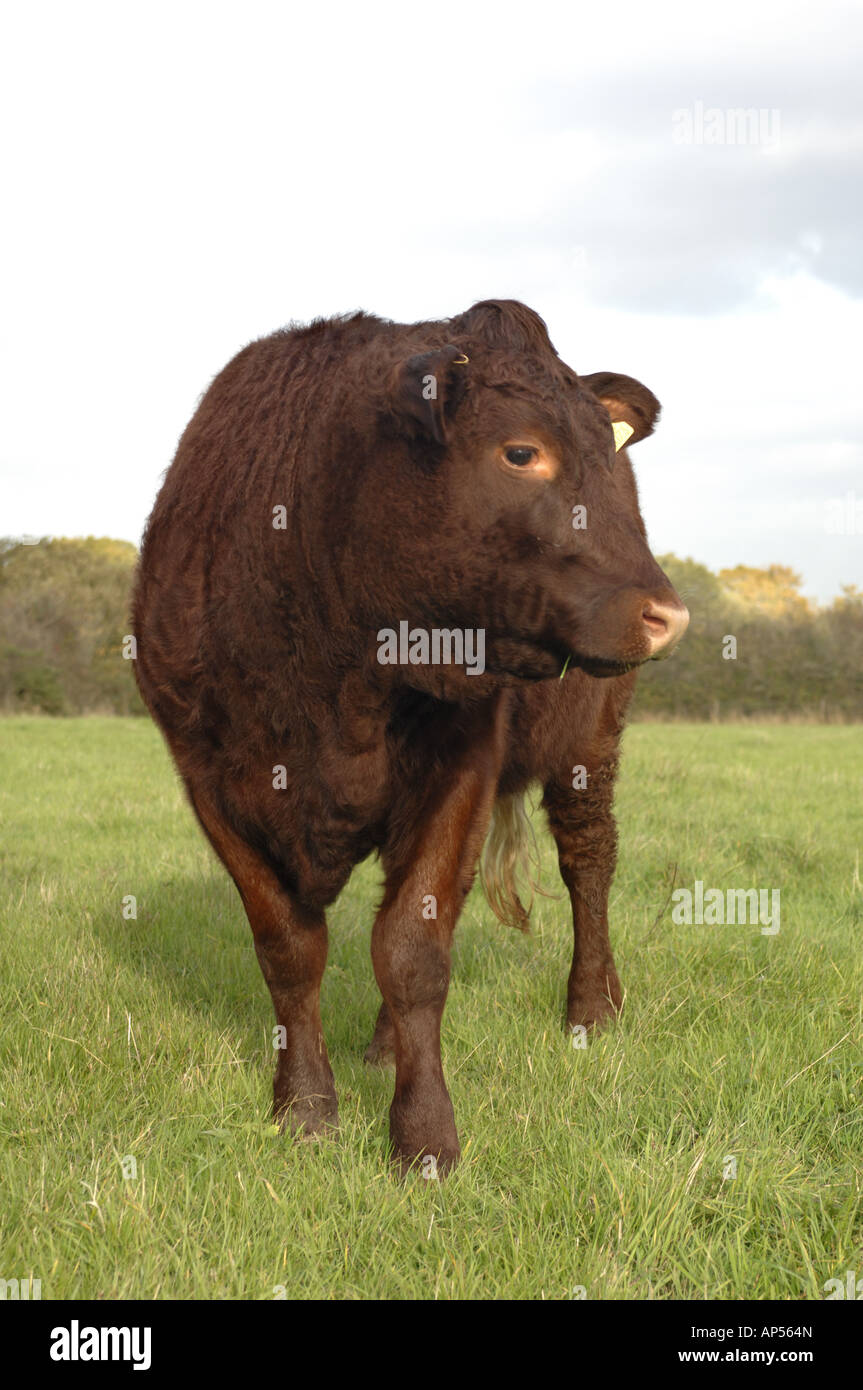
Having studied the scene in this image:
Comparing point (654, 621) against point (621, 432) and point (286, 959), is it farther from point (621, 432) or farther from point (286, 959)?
point (286, 959)

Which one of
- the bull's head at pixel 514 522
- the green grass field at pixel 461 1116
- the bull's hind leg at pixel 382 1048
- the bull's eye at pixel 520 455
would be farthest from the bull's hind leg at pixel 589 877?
the bull's eye at pixel 520 455

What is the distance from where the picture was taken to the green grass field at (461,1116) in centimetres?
256

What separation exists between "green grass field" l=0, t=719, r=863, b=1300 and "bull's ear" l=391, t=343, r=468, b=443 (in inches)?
74.9

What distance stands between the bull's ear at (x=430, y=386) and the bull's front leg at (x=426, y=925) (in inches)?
36.9

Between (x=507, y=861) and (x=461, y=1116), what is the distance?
1.72 meters

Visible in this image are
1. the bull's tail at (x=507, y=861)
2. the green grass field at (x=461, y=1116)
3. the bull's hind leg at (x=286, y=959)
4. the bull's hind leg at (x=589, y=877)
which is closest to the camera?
the green grass field at (x=461, y=1116)

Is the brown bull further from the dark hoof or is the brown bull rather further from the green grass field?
the green grass field

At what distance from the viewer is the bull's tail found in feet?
16.2

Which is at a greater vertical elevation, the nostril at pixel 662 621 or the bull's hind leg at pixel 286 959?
the nostril at pixel 662 621

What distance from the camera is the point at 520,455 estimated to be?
288 cm

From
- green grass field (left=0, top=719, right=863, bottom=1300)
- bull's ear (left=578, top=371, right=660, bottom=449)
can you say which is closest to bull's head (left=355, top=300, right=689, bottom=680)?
bull's ear (left=578, top=371, right=660, bottom=449)

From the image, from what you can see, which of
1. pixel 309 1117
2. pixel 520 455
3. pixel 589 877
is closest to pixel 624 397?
pixel 520 455

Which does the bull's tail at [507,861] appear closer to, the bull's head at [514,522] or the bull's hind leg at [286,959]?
the bull's hind leg at [286,959]

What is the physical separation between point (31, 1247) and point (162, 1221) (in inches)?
11.2
